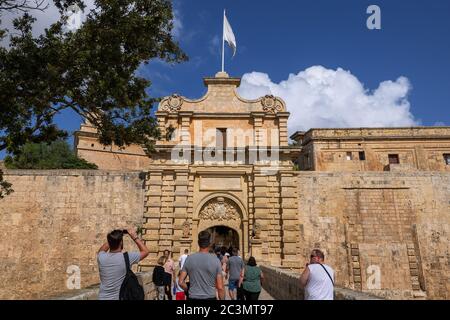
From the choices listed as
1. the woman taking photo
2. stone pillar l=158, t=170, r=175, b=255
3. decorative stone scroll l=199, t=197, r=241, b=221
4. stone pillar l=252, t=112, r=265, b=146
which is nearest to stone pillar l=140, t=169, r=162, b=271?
stone pillar l=158, t=170, r=175, b=255

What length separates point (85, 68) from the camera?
6965 millimetres

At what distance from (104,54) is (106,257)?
498 cm

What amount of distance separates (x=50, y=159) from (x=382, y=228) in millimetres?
24384

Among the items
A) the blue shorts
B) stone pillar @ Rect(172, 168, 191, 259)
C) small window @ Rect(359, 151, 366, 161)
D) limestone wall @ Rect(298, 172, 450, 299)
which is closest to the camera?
the blue shorts

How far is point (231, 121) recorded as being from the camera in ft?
52.0

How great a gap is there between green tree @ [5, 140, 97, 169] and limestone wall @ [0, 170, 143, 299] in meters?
9.94

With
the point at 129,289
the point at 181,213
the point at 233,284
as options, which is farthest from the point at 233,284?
the point at 181,213

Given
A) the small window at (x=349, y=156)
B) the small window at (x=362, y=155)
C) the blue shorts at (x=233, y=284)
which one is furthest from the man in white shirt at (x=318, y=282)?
the small window at (x=362, y=155)

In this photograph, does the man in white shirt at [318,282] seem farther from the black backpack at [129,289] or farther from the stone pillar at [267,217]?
the stone pillar at [267,217]

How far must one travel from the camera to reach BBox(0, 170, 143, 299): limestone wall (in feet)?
48.2

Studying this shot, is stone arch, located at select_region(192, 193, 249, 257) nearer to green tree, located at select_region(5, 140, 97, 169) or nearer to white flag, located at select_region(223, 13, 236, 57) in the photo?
white flag, located at select_region(223, 13, 236, 57)

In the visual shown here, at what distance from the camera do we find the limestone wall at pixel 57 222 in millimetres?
14703

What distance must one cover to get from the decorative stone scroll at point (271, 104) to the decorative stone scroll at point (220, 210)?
482 centimetres
